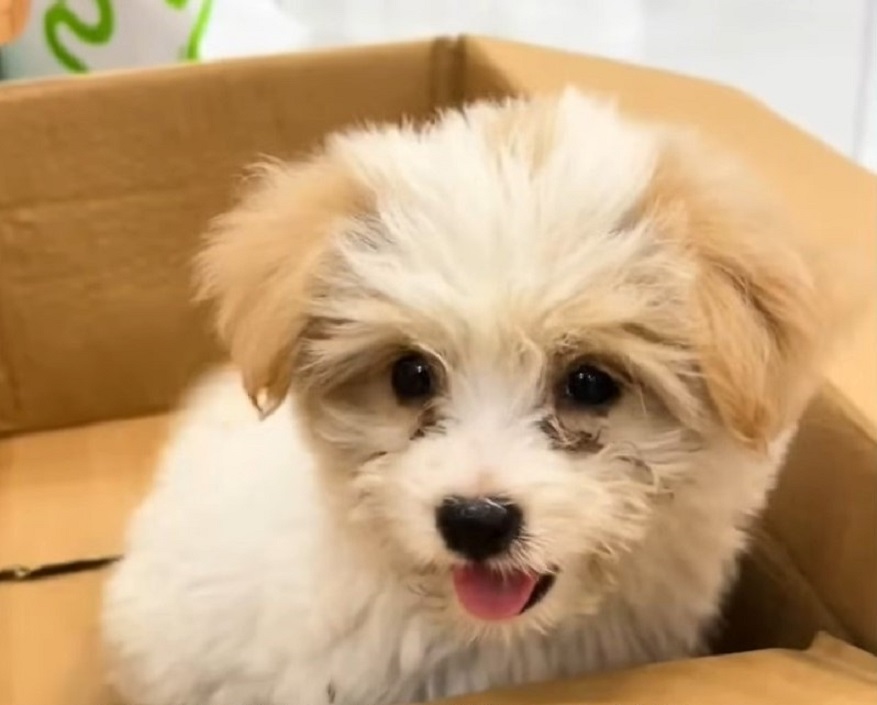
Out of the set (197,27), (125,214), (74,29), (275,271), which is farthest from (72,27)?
(275,271)

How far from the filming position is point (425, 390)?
0.99 meters

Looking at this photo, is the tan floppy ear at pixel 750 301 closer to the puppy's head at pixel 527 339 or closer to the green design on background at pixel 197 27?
the puppy's head at pixel 527 339

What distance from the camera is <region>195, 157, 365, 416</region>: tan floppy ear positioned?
3.25 ft

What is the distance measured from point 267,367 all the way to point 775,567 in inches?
19.1

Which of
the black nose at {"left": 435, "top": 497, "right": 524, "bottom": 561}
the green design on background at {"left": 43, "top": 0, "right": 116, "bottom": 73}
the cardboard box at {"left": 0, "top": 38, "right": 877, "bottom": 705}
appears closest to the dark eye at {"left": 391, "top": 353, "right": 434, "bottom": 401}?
the black nose at {"left": 435, "top": 497, "right": 524, "bottom": 561}

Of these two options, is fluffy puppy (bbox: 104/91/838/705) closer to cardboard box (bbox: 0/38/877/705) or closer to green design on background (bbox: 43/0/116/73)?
cardboard box (bbox: 0/38/877/705)

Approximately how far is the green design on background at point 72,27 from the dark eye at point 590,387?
46.4 inches

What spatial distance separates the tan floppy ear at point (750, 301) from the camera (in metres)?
0.92

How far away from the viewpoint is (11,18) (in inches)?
69.4

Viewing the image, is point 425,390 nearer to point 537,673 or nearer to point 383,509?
point 383,509

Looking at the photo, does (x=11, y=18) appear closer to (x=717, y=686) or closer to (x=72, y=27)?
(x=72, y=27)

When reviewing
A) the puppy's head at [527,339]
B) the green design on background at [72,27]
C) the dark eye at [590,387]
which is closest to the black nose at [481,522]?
the puppy's head at [527,339]

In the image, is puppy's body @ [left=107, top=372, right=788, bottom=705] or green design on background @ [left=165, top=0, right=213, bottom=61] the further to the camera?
green design on background @ [left=165, top=0, right=213, bottom=61]

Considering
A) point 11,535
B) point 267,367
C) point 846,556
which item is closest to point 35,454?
point 11,535
